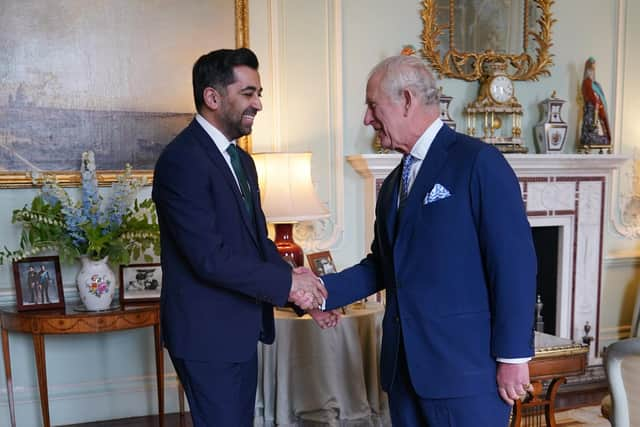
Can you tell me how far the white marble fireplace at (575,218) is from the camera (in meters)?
4.37

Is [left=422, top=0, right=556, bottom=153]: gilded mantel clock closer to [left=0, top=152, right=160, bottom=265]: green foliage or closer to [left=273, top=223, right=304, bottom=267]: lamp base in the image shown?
[left=273, top=223, right=304, bottom=267]: lamp base

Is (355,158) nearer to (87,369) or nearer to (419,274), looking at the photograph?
(87,369)

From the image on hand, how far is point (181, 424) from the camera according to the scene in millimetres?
3607

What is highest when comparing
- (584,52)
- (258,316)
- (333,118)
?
(584,52)

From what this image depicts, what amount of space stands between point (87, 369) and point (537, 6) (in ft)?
12.4

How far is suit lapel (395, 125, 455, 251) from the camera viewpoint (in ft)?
5.57

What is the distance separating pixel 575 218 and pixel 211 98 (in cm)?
335

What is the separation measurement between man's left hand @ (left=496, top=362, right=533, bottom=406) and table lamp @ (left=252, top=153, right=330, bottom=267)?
74.3 inches

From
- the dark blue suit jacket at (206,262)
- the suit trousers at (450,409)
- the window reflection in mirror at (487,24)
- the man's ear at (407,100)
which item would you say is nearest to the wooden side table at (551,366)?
the suit trousers at (450,409)

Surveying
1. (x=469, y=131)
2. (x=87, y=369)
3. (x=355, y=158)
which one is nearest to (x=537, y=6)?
(x=469, y=131)

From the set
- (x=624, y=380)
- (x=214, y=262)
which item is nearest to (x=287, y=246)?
(x=214, y=262)

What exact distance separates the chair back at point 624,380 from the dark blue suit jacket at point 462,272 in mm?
412

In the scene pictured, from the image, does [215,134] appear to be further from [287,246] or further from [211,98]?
[287,246]

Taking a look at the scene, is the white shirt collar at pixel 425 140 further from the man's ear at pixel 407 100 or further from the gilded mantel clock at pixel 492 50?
the gilded mantel clock at pixel 492 50
